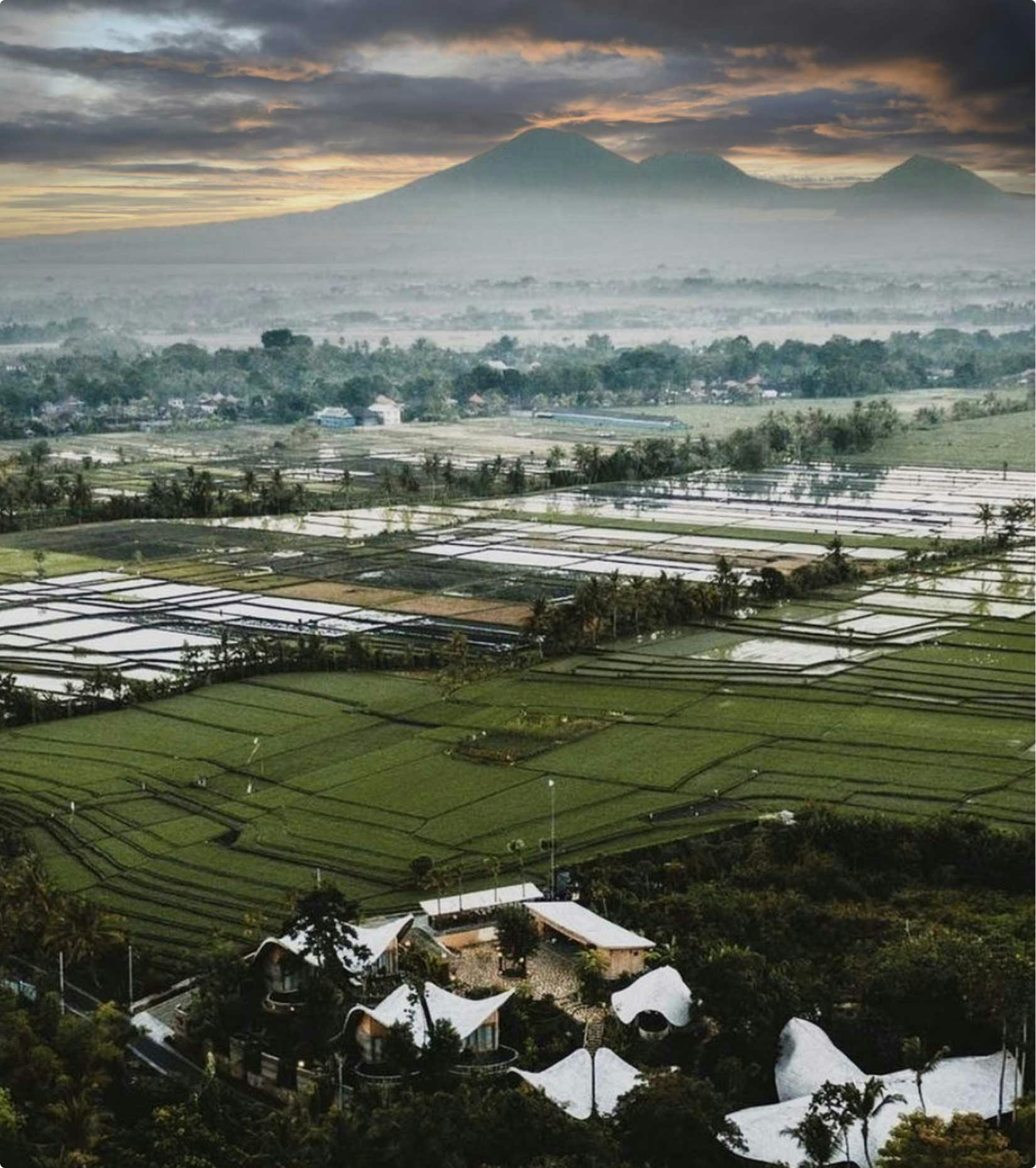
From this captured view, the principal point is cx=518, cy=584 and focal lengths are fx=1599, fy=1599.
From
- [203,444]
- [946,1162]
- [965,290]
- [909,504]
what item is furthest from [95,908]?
[965,290]

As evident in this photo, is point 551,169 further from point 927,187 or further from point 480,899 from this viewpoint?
point 480,899

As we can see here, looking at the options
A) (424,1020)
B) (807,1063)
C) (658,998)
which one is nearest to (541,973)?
(658,998)

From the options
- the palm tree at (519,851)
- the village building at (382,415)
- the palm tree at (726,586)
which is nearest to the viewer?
the palm tree at (519,851)

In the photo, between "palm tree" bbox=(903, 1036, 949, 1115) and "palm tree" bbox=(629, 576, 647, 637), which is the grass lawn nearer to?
"palm tree" bbox=(629, 576, 647, 637)

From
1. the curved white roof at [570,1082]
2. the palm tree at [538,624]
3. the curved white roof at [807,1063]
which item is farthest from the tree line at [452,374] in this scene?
the curved white roof at [807,1063]

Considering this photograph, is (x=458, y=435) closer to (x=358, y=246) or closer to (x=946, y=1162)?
(x=358, y=246)

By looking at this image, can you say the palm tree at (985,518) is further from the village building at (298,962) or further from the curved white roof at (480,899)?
the village building at (298,962)

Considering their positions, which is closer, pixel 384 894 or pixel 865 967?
pixel 865 967
